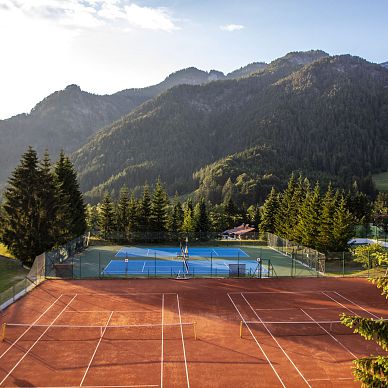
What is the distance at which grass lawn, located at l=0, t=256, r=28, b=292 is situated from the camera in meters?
36.3

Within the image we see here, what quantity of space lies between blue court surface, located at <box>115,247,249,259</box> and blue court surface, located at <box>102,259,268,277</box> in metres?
3.50

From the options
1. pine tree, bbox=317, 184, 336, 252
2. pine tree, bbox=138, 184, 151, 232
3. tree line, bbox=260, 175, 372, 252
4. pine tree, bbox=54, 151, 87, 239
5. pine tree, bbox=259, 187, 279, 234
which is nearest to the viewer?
tree line, bbox=260, 175, 372, 252

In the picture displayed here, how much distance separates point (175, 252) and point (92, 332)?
3380 cm

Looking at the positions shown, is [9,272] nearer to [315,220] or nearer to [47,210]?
[47,210]

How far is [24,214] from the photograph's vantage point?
141 ft

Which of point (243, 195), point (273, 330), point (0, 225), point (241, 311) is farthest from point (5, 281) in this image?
point (243, 195)

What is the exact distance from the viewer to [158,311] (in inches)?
1142

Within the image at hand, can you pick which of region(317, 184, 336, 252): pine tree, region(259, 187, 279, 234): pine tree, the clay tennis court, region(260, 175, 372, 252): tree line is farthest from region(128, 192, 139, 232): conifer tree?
the clay tennis court

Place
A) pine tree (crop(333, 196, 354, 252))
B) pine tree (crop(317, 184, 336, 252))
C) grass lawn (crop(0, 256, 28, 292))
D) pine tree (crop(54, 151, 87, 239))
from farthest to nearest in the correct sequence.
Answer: pine tree (crop(54, 151, 87, 239)) → pine tree (crop(317, 184, 336, 252)) → pine tree (crop(333, 196, 354, 252)) → grass lawn (crop(0, 256, 28, 292))

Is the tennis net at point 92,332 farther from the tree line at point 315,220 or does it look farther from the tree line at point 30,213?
the tree line at point 315,220

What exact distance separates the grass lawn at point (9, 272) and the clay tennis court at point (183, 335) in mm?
3313

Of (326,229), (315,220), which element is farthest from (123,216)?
(326,229)

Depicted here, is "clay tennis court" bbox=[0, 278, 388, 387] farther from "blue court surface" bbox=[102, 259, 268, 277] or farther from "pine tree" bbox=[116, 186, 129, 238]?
"pine tree" bbox=[116, 186, 129, 238]

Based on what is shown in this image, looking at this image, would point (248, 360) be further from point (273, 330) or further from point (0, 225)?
point (0, 225)
